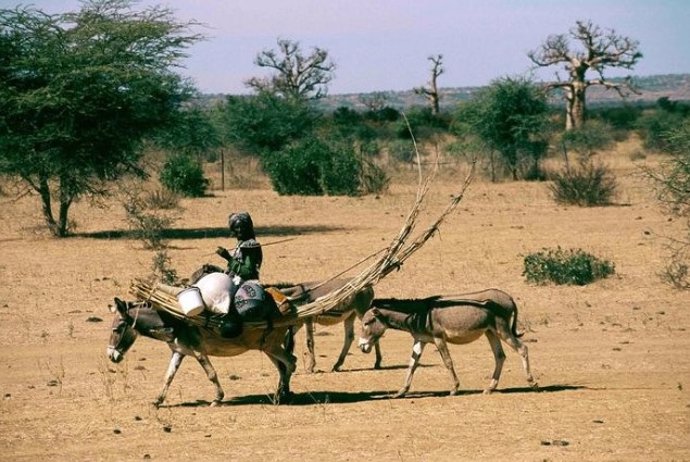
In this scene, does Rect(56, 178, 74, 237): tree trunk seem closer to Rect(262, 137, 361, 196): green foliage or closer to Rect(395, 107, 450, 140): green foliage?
Rect(262, 137, 361, 196): green foliage

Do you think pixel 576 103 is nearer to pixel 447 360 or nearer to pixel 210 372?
pixel 447 360

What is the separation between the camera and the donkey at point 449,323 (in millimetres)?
11406

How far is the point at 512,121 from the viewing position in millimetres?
45656

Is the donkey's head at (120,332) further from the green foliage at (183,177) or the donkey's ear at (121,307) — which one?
the green foliage at (183,177)

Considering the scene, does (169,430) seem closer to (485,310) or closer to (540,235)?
(485,310)

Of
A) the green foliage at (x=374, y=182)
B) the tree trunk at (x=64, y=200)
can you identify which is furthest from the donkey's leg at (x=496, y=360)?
the green foliage at (x=374, y=182)

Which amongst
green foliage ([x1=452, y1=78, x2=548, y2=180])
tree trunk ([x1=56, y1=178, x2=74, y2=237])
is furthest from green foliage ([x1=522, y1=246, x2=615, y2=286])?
green foliage ([x1=452, y1=78, x2=548, y2=180])

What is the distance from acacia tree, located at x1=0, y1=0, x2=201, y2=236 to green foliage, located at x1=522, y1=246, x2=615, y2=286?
510 inches

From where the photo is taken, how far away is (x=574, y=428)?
32.6 ft

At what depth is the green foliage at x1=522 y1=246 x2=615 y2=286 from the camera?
1883 centimetres

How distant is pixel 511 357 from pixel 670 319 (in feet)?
11.6

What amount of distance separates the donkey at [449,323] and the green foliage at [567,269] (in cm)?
744

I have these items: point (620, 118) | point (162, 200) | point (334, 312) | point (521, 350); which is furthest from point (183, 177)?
point (620, 118)

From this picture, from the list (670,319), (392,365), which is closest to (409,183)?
(670,319)
